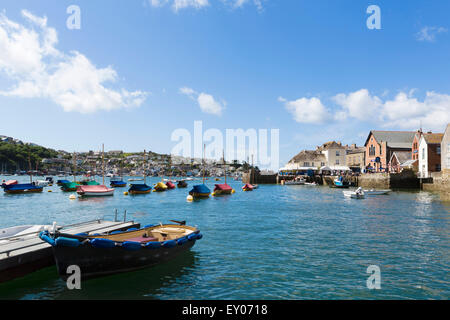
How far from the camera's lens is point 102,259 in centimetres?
1241

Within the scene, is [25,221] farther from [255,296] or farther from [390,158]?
[390,158]

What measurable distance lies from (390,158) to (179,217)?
73899mm

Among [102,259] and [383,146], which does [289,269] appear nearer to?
[102,259]

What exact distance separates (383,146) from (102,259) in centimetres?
8982

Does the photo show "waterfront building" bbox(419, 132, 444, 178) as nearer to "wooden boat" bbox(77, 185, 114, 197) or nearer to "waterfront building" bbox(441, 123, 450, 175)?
"waterfront building" bbox(441, 123, 450, 175)

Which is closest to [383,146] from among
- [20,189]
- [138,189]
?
[138,189]

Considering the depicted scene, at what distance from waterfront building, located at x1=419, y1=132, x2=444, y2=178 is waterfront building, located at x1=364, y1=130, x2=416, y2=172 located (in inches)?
546

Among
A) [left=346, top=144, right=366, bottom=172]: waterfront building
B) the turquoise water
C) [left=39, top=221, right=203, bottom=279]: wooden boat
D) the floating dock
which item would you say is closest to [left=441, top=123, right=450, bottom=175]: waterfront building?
the turquoise water

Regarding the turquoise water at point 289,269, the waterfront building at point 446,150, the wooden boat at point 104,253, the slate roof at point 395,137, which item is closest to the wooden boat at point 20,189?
the turquoise water at point 289,269

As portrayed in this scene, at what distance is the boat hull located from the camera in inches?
464

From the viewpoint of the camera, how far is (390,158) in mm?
84062

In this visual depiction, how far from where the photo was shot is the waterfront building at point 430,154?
217ft

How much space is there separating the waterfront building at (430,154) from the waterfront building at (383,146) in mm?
13875
